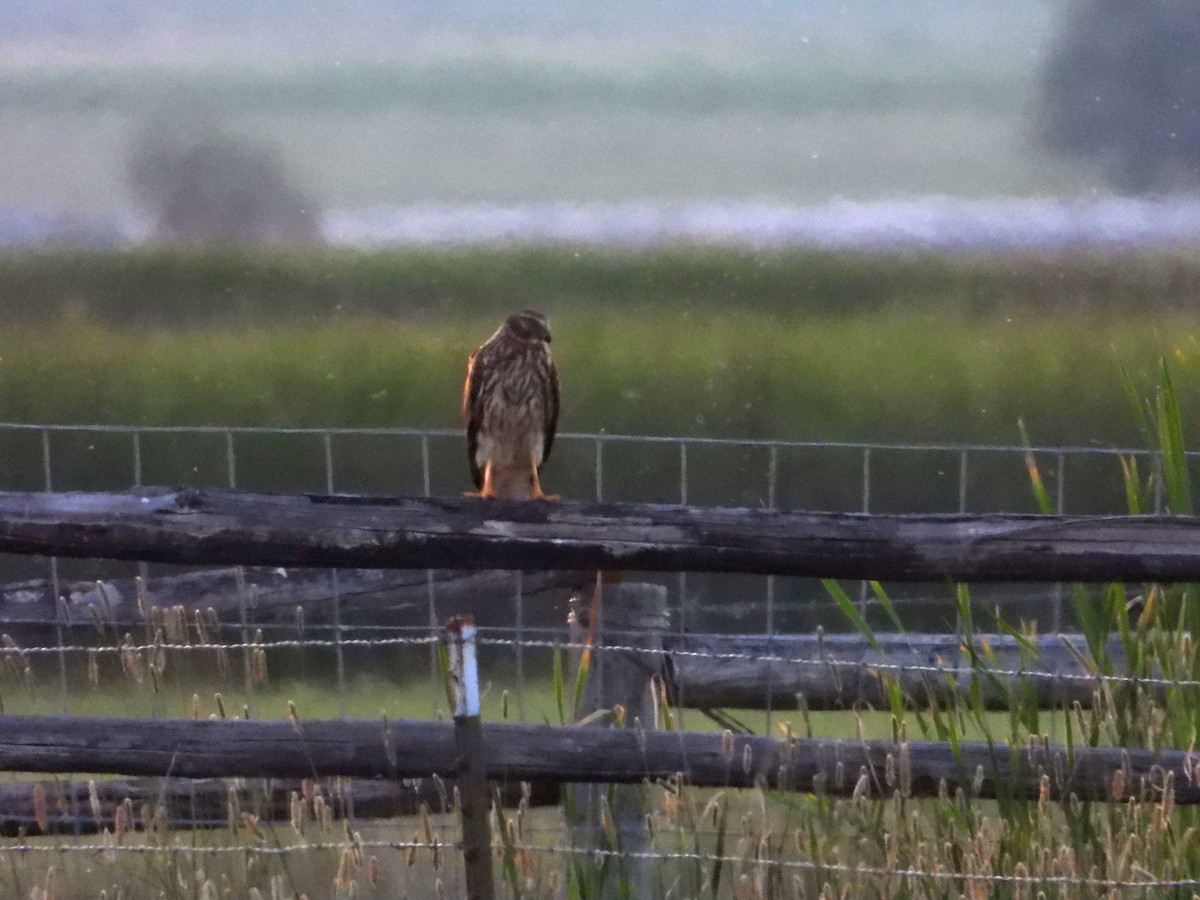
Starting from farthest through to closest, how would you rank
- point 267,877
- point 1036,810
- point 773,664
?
point 773,664, point 267,877, point 1036,810

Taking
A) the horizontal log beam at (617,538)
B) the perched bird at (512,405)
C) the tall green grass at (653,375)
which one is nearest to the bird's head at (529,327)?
the perched bird at (512,405)

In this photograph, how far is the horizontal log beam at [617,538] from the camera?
221 cm

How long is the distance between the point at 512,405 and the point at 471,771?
5.81 feet

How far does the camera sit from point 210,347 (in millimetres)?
5027

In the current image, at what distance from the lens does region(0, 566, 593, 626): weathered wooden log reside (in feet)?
9.85

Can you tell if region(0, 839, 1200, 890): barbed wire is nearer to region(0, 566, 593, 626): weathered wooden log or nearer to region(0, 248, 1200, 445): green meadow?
region(0, 566, 593, 626): weathered wooden log

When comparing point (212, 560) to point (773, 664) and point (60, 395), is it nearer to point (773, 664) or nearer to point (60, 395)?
point (773, 664)

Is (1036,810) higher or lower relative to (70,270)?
lower

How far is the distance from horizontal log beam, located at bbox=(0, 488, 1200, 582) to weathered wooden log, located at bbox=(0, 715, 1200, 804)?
1.09ft

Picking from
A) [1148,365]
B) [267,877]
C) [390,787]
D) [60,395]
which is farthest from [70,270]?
[1148,365]

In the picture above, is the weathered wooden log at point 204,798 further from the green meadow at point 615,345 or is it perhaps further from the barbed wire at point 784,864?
the green meadow at point 615,345

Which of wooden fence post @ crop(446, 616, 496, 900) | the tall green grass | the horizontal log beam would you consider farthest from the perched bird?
the horizontal log beam

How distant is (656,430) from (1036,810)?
97.8 inches

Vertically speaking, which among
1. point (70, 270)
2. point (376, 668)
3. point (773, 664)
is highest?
point (70, 270)
